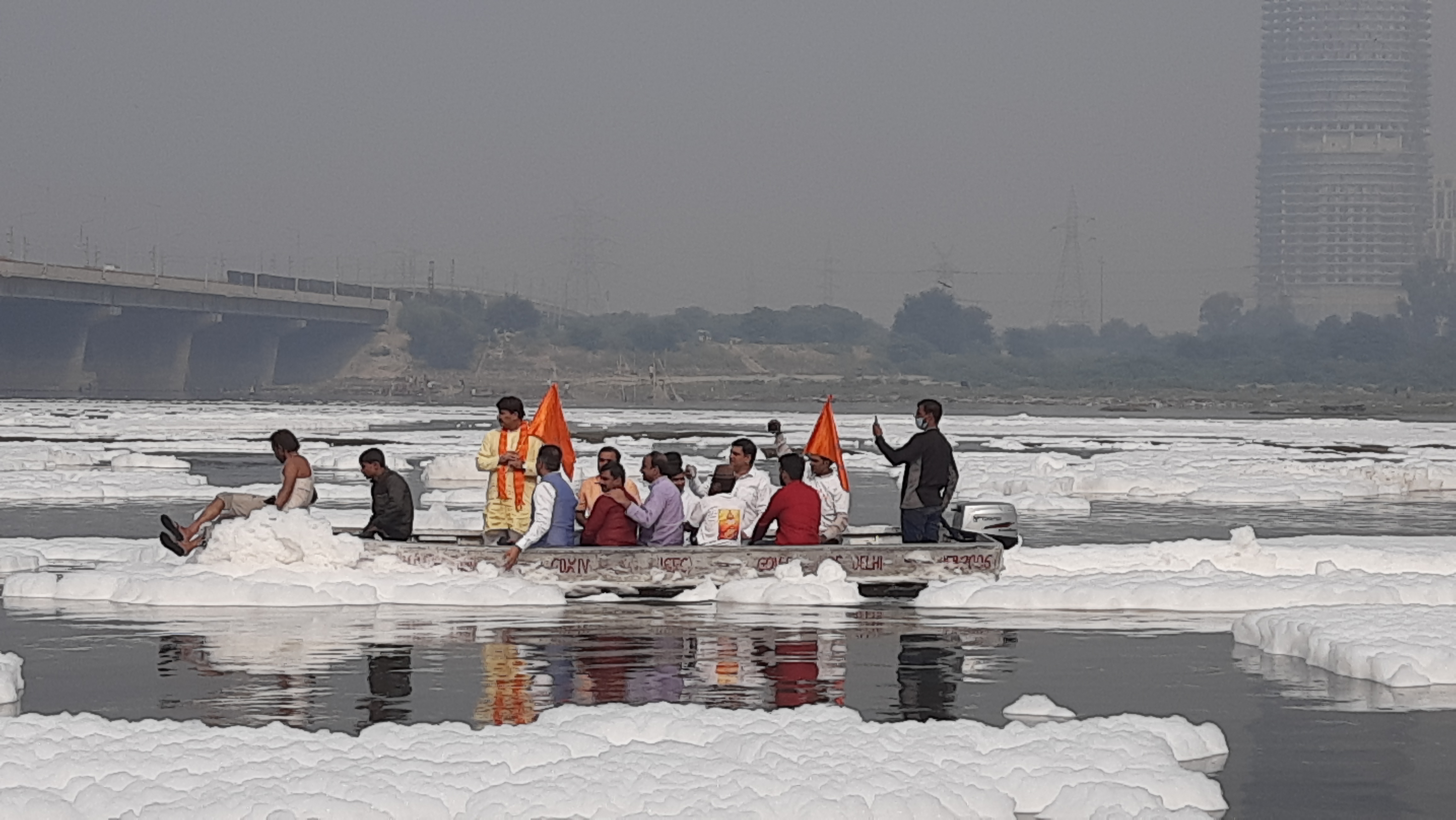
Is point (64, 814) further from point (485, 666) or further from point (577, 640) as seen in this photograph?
point (577, 640)

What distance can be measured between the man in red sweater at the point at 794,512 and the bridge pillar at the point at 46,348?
122m

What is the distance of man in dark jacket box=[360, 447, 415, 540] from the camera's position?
17.6m

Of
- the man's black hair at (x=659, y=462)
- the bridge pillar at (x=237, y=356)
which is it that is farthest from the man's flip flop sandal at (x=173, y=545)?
the bridge pillar at (x=237, y=356)

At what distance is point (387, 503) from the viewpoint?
17688 millimetres

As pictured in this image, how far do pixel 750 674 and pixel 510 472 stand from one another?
18.8ft

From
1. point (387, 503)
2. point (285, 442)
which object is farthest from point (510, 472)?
point (285, 442)

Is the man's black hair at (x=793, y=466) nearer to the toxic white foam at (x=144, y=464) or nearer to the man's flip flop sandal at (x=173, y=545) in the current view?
the man's flip flop sandal at (x=173, y=545)

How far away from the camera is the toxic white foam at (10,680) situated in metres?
11.7

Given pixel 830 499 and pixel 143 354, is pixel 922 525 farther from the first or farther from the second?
pixel 143 354

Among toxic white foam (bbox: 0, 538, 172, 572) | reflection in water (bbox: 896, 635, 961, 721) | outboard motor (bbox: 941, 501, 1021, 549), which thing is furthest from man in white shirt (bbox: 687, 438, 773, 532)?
toxic white foam (bbox: 0, 538, 172, 572)

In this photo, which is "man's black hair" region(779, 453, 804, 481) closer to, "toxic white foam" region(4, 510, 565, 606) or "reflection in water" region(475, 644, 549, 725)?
"toxic white foam" region(4, 510, 565, 606)

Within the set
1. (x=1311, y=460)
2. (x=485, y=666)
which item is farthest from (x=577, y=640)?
(x=1311, y=460)

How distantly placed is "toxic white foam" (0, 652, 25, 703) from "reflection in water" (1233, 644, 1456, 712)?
7.81 m

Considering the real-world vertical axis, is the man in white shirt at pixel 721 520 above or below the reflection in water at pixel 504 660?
above
